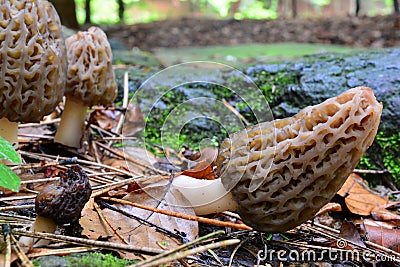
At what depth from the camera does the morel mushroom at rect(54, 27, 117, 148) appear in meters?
2.66

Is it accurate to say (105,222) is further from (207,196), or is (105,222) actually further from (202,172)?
(202,172)

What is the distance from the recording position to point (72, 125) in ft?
9.18

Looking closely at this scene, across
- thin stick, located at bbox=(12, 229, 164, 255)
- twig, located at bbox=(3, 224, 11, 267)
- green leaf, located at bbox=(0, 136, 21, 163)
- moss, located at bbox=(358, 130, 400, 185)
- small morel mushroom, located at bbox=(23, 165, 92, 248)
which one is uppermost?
green leaf, located at bbox=(0, 136, 21, 163)

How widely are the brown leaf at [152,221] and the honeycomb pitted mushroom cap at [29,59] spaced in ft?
2.28

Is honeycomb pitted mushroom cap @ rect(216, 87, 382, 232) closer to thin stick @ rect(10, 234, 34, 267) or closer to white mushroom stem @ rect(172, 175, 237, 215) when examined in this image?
white mushroom stem @ rect(172, 175, 237, 215)

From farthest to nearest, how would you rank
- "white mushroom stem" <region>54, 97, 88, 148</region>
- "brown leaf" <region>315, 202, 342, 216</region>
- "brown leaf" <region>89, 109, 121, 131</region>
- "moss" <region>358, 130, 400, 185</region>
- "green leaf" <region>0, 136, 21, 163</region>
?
"brown leaf" <region>89, 109, 121, 131</region> → "moss" <region>358, 130, 400, 185</region> → "white mushroom stem" <region>54, 97, 88, 148</region> → "brown leaf" <region>315, 202, 342, 216</region> → "green leaf" <region>0, 136, 21, 163</region>

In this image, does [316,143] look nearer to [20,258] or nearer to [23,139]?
[20,258]

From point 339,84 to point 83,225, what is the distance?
242 cm

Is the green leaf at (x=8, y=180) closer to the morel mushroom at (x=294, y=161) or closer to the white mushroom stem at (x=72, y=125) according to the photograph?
the morel mushroom at (x=294, y=161)

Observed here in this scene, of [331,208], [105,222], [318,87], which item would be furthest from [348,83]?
[105,222]

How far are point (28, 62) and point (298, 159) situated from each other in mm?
1334

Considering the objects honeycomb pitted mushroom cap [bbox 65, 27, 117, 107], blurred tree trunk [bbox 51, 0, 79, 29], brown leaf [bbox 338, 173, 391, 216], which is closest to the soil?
blurred tree trunk [bbox 51, 0, 79, 29]
